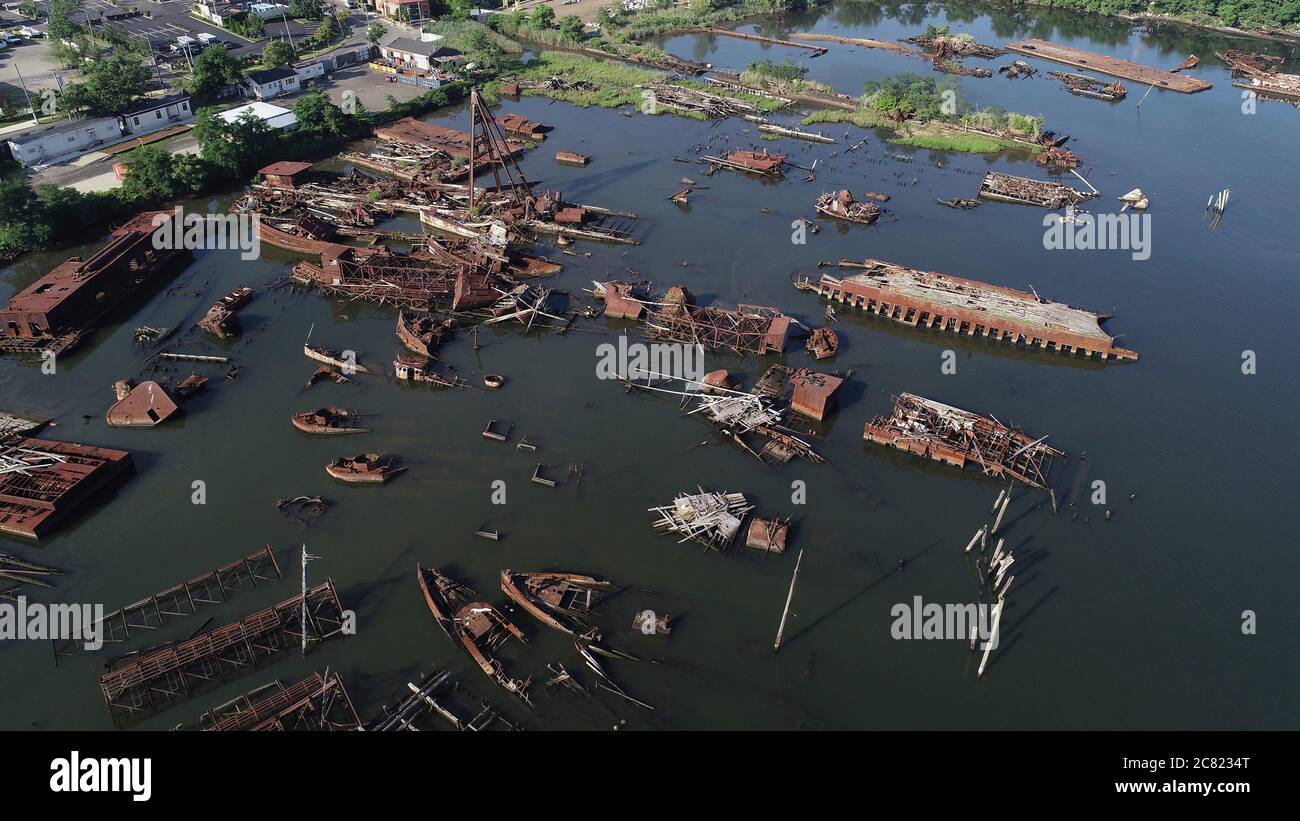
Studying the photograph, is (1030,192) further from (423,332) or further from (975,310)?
(423,332)

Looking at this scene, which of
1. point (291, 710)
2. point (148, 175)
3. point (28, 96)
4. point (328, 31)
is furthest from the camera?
point (328, 31)

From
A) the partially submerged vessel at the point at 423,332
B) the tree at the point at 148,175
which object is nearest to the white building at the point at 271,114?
the tree at the point at 148,175

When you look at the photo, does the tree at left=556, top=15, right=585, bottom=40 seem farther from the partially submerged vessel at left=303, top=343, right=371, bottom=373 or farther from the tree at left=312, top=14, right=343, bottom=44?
the partially submerged vessel at left=303, top=343, right=371, bottom=373

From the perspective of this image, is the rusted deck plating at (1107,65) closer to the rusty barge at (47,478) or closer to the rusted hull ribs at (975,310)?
the rusted hull ribs at (975,310)

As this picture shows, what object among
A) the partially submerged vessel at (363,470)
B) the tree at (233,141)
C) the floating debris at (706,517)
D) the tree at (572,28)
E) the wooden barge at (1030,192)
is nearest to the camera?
the floating debris at (706,517)

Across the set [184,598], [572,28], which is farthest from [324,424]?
[572,28]

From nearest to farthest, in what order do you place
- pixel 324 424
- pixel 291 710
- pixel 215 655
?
pixel 291 710
pixel 215 655
pixel 324 424
